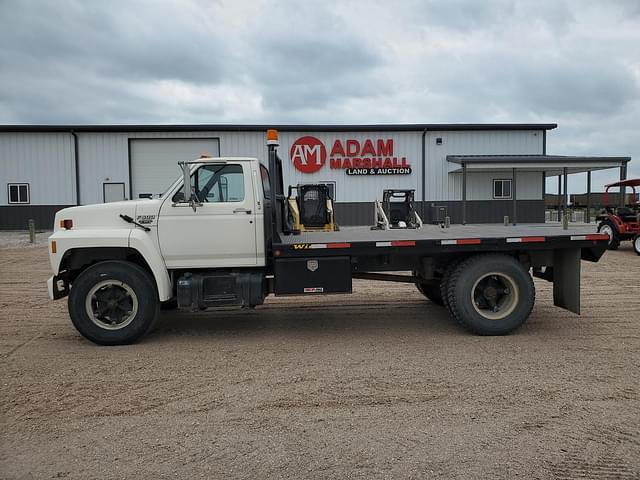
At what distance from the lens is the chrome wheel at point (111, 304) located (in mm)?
6156

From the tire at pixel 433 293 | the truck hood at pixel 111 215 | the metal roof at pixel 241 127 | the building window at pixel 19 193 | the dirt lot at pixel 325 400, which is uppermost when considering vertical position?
the metal roof at pixel 241 127

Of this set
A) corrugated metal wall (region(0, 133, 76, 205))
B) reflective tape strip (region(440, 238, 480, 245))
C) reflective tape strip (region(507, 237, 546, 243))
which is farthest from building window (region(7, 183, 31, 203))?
reflective tape strip (region(507, 237, 546, 243))

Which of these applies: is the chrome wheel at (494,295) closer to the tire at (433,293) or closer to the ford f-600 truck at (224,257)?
the ford f-600 truck at (224,257)

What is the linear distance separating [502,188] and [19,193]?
85.8 feet

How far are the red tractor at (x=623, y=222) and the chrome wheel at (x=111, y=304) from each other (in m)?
14.3

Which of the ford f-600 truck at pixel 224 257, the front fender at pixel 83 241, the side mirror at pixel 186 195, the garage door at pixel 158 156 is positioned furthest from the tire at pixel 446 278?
the garage door at pixel 158 156

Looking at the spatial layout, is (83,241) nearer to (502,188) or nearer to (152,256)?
(152,256)

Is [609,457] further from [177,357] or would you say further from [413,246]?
[177,357]

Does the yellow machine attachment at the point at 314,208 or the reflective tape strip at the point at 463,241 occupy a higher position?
the yellow machine attachment at the point at 314,208

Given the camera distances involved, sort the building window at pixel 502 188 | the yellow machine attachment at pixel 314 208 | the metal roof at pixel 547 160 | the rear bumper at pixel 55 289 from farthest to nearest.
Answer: the building window at pixel 502 188 → the metal roof at pixel 547 160 → the yellow machine attachment at pixel 314 208 → the rear bumper at pixel 55 289

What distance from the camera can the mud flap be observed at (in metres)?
6.65

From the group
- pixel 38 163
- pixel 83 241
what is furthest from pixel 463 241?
pixel 38 163

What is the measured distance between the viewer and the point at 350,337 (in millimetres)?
6508

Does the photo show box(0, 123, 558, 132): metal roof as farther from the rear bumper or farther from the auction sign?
the rear bumper
